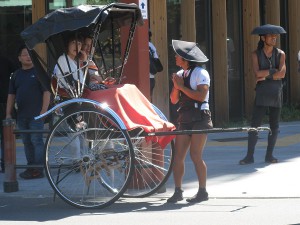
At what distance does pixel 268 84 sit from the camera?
1292cm

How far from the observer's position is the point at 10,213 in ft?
32.1

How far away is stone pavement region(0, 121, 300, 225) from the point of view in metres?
9.15

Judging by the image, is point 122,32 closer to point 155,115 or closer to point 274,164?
point 155,115

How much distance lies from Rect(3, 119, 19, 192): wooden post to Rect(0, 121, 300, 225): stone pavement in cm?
11

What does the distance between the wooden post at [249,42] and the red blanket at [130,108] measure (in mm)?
10719

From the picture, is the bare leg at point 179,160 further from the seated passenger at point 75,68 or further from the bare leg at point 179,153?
the seated passenger at point 75,68

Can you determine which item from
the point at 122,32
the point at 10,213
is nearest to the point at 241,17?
the point at 122,32

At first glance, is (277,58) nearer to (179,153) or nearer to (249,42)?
(179,153)

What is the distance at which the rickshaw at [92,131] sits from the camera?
962cm

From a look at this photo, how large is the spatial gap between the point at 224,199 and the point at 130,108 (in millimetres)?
1616

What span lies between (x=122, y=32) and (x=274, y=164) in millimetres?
3336

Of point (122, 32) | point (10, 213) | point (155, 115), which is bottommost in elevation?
point (10, 213)

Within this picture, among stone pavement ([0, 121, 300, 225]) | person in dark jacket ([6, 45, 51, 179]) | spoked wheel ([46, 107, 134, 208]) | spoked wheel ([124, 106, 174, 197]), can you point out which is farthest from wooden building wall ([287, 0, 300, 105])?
spoked wheel ([46, 107, 134, 208])

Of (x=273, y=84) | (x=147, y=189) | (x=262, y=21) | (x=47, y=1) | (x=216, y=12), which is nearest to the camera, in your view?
(x=147, y=189)
